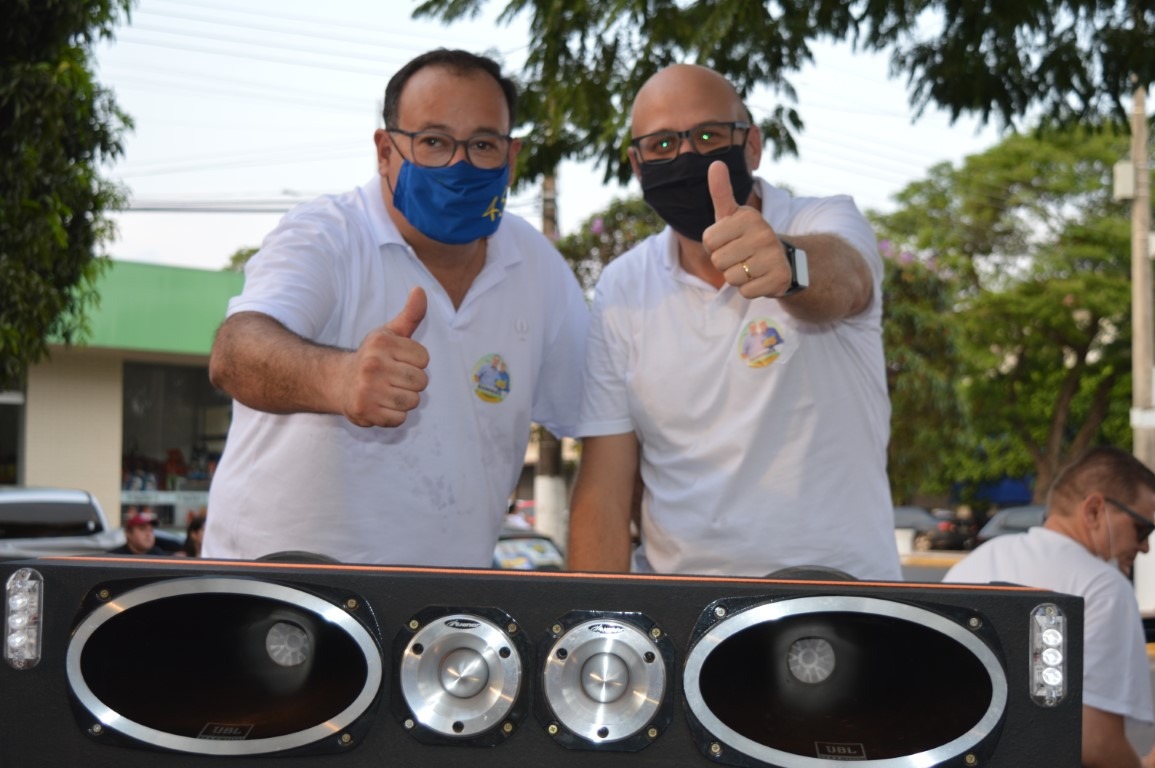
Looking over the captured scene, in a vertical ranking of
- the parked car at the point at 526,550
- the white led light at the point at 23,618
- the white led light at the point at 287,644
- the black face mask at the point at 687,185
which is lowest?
the parked car at the point at 526,550

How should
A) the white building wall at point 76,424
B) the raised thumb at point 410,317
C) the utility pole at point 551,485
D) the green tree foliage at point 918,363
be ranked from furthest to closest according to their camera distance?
the green tree foliage at point 918,363 < the white building wall at point 76,424 < the utility pole at point 551,485 < the raised thumb at point 410,317

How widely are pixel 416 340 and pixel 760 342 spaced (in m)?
0.57

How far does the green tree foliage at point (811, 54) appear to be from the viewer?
5086mm

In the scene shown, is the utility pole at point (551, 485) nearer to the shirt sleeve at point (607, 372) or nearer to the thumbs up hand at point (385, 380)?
the shirt sleeve at point (607, 372)

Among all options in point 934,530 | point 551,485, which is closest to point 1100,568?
point 551,485

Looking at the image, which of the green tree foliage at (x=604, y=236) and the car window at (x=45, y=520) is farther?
the green tree foliage at (x=604, y=236)

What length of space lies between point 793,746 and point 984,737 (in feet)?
0.65

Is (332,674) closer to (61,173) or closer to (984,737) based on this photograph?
(984,737)

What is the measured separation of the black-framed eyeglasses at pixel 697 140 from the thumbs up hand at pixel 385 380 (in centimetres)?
89

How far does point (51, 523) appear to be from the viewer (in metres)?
10.2

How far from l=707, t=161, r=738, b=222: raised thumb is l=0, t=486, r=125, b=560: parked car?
879cm

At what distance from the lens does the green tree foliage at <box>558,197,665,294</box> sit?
44.7 feet

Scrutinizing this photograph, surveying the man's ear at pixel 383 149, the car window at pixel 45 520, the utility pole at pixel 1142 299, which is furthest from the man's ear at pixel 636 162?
the utility pole at pixel 1142 299

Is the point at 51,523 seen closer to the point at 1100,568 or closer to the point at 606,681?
the point at 1100,568
